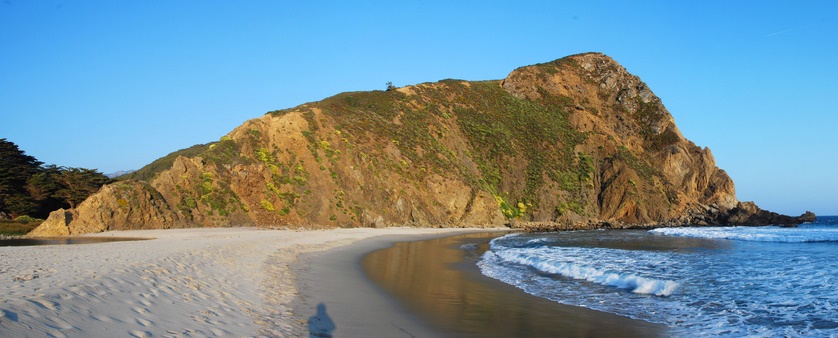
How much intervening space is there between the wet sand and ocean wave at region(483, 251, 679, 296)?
2804mm

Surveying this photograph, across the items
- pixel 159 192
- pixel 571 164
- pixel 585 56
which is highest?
pixel 585 56

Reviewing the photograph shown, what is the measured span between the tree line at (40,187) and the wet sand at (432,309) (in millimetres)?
30639

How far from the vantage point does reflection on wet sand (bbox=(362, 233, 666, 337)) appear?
873 centimetres

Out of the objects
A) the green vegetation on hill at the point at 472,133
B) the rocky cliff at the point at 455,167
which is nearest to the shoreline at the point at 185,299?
the rocky cliff at the point at 455,167

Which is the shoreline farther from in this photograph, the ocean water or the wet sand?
the ocean water

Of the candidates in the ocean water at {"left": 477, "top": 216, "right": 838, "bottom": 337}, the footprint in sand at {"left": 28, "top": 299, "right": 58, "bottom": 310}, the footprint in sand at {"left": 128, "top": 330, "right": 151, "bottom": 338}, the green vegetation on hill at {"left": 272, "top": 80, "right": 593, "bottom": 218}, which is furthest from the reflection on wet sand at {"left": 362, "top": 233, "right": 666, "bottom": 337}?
the green vegetation on hill at {"left": 272, "top": 80, "right": 593, "bottom": 218}

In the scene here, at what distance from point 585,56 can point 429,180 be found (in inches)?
2037

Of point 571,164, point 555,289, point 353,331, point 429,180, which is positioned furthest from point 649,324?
point 571,164

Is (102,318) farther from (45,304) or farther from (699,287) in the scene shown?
(699,287)

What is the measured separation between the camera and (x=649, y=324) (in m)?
9.48

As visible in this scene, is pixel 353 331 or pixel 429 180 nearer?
pixel 353 331

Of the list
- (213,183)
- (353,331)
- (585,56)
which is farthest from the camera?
(585,56)

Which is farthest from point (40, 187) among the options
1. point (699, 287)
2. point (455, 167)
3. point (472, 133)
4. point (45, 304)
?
point (472, 133)

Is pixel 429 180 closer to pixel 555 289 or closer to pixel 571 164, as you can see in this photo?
pixel 571 164
